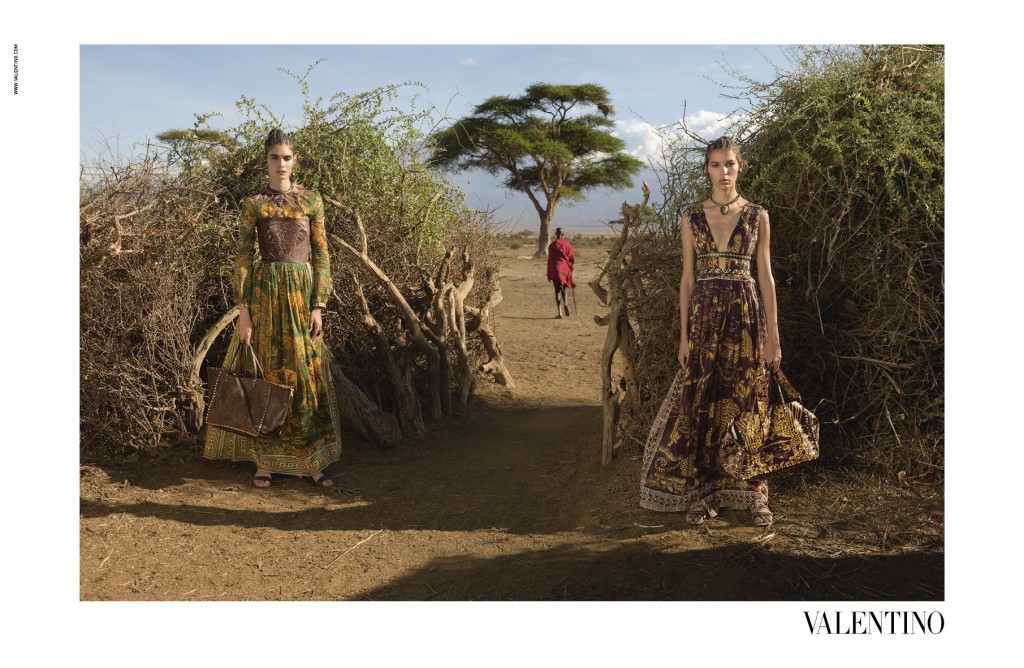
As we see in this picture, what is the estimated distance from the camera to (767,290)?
389 cm

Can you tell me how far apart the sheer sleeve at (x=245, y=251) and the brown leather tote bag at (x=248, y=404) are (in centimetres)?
35

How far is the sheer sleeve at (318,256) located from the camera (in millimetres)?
4867

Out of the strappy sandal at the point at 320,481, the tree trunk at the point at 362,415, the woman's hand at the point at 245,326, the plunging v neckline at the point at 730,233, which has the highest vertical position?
the plunging v neckline at the point at 730,233

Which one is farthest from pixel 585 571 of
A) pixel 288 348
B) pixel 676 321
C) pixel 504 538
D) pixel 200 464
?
pixel 200 464

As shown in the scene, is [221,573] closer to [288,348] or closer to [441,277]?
[288,348]

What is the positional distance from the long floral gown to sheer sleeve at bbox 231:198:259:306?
2.58 metres

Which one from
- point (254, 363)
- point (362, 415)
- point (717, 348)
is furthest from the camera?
point (362, 415)

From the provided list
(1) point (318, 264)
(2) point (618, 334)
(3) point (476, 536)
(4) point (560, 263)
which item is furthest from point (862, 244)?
(4) point (560, 263)

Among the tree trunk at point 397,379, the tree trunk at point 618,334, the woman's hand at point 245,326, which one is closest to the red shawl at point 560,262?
the tree trunk at point 397,379

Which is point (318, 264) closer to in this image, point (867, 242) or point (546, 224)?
point (867, 242)

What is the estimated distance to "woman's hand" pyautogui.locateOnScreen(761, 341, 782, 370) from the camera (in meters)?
3.93

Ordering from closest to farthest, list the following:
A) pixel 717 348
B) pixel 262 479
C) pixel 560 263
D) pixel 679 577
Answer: pixel 679 577 < pixel 717 348 < pixel 262 479 < pixel 560 263

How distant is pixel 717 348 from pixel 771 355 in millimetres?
267

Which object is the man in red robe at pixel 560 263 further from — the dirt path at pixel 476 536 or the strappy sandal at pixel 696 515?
the strappy sandal at pixel 696 515
